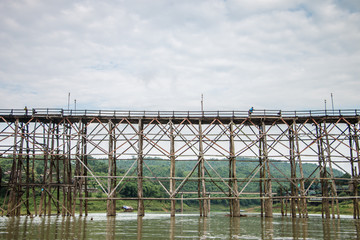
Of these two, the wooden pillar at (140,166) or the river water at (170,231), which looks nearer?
the river water at (170,231)

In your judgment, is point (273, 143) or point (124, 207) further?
point (124, 207)

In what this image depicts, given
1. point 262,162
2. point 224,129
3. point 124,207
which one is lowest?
point 124,207

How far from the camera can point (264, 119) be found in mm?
34500

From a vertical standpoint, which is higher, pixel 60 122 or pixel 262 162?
pixel 60 122

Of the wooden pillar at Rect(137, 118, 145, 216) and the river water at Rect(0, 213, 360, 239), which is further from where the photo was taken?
the wooden pillar at Rect(137, 118, 145, 216)

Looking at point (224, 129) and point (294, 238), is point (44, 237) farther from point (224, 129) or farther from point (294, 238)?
point (224, 129)

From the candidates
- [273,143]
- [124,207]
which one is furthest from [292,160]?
[124,207]

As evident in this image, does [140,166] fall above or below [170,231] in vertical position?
above

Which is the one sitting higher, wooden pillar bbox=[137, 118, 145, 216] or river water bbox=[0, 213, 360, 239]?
wooden pillar bbox=[137, 118, 145, 216]

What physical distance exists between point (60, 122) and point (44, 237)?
19.7m

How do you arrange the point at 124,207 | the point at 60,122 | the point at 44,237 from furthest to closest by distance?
the point at 124,207 < the point at 60,122 < the point at 44,237

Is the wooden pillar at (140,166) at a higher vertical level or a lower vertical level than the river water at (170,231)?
higher

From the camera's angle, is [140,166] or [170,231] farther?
[140,166]

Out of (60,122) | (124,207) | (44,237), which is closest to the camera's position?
(44,237)
